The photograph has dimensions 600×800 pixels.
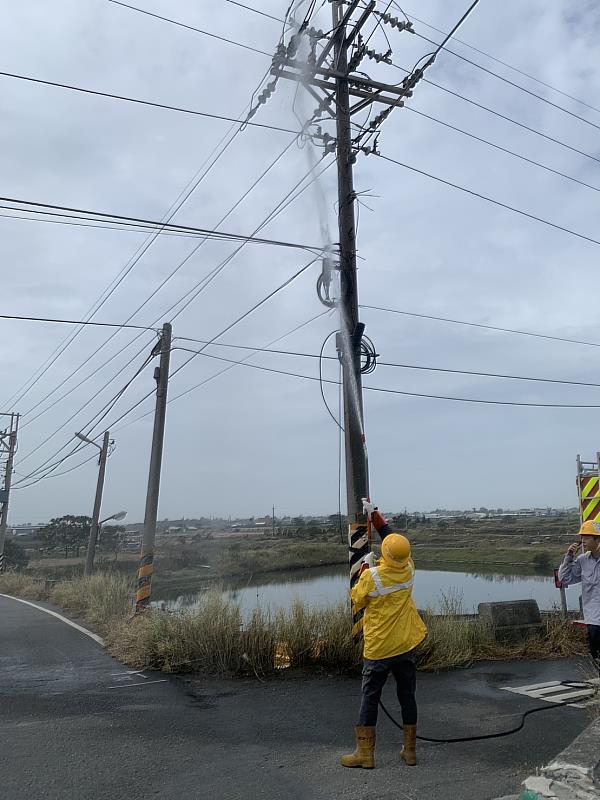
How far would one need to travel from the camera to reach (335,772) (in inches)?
195

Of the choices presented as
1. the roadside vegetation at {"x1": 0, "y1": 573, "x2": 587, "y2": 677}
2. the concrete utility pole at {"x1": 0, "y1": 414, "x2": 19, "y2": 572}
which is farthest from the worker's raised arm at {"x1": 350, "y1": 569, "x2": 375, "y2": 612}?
the concrete utility pole at {"x1": 0, "y1": 414, "x2": 19, "y2": 572}

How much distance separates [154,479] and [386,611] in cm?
977

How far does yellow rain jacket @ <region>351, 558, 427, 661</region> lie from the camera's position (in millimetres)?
5098

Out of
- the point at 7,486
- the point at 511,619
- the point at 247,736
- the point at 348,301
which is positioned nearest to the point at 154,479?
the point at 348,301

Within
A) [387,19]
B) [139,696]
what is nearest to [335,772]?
[139,696]

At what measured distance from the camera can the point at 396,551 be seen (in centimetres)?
513

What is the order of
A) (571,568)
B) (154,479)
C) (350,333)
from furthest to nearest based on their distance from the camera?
1. (154,479)
2. (350,333)
3. (571,568)

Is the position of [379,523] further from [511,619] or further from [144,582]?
[144,582]

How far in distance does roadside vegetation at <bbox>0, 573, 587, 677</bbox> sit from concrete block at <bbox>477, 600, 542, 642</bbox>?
0.50ft

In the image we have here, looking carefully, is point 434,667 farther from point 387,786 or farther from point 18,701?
point 18,701

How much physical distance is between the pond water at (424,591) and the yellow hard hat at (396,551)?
14.3 feet

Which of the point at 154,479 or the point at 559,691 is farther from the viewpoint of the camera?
the point at 154,479

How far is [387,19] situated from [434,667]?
959 centimetres

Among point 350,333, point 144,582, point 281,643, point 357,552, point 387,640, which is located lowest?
point 281,643
